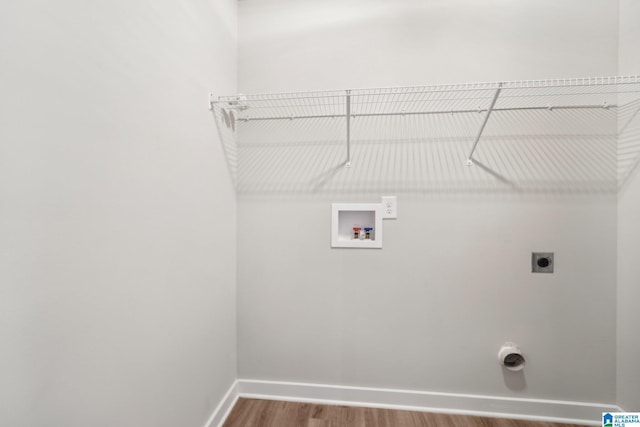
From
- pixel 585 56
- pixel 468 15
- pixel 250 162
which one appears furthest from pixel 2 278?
pixel 585 56

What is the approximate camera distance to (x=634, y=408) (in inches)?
51.9

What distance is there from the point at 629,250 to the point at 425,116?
1.28 m

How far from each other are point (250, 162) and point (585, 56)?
79.1 inches

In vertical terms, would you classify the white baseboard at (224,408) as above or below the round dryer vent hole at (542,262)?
below

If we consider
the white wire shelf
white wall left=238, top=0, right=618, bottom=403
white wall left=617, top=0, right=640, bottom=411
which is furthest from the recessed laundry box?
white wall left=617, top=0, right=640, bottom=411

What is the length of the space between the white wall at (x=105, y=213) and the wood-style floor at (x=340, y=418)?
278 mm

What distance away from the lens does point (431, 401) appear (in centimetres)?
154

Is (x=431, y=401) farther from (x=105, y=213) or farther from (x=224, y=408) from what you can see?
(x=105, y=213)

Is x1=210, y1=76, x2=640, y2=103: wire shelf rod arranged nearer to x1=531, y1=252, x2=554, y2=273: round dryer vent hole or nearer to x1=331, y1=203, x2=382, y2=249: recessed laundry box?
x1=331, y1=203, x2=382, y2=249: recessed laundry box

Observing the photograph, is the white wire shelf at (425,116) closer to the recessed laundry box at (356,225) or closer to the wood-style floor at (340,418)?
the recessed laundry box at (356,225)

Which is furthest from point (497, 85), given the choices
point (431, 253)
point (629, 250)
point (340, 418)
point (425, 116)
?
point (340, 418)

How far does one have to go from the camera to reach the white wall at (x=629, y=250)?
1.33 meters

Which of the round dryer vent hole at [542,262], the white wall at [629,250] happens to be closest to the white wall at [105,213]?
the round dryer vent hole at [542,262]

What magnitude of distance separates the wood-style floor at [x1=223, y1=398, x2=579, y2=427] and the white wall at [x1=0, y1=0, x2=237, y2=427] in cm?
28
